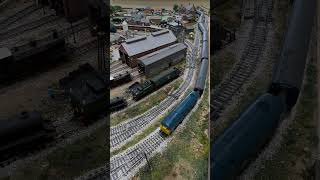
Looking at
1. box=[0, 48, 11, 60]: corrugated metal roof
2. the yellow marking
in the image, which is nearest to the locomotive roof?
box=[0, 48, 11, 60]: corrugated metal roof

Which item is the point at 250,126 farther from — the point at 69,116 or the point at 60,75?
the point at 60,75

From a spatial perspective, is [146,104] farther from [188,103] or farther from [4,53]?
[4,53]

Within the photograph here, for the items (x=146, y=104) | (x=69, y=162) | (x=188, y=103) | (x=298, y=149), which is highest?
(x=188, y=103)

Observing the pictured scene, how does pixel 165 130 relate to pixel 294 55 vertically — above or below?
below

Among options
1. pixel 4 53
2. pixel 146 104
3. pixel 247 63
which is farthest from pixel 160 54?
pixel 4 53

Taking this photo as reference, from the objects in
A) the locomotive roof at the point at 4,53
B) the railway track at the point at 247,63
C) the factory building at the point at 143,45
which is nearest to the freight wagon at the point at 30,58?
the locomotive roof at the point at 4,53

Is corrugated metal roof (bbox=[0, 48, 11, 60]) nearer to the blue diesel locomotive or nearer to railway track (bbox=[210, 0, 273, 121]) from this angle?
the blue diesel locomotive

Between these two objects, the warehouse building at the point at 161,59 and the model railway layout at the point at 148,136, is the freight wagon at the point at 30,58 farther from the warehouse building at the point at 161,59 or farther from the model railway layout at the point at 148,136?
the model railway layout at the point at 148,136
